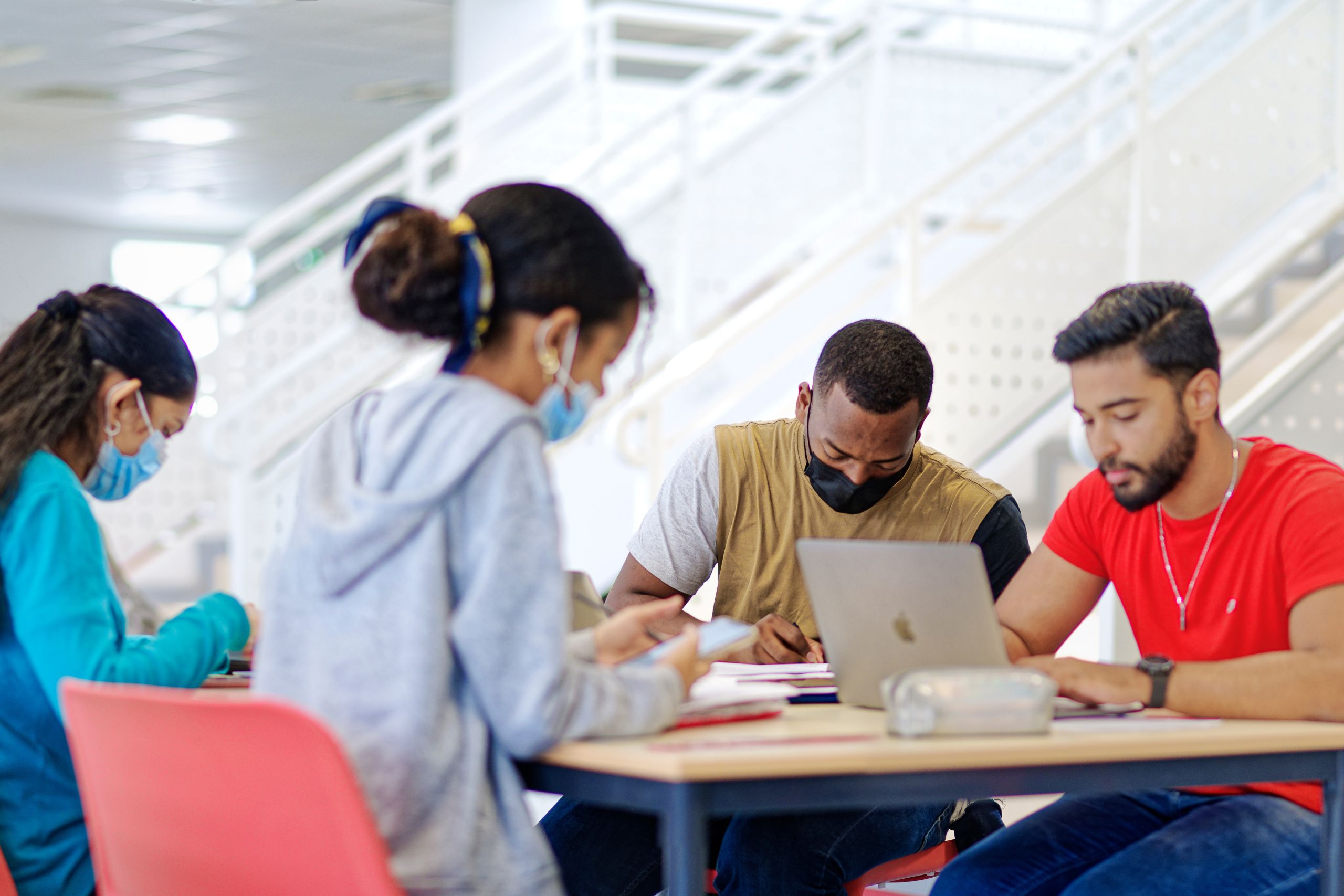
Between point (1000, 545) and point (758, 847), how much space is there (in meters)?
0.64

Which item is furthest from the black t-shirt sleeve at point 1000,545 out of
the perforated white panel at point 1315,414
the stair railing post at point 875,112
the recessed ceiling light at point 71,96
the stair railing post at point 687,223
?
the recessed ceiling light at point 71,96

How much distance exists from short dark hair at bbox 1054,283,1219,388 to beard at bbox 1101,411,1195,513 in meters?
0.06

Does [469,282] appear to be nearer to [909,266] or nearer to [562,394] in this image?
[562,394]

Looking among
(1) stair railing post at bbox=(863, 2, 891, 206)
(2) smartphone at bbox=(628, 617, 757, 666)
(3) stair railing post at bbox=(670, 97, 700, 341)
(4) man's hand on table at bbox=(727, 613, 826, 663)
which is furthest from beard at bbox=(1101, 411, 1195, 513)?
(1) stair railing post at bbox=(863, 2, 891, 206)

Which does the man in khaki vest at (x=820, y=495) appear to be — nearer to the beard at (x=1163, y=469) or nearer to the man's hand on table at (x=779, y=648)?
the man's hand on table at (x=779, y=648)

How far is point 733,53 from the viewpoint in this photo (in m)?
5.25

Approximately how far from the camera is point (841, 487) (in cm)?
216

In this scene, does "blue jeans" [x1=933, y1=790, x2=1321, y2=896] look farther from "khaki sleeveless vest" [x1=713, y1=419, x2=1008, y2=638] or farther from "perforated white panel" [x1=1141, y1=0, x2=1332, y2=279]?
"perforated white panel" [x1=1141, y1=0, x2=1332, y2=279]

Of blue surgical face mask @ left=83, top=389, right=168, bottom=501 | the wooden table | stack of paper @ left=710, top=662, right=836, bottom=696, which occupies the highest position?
blue surgical face mask @ left=83, top=389, right=168, bottom=501

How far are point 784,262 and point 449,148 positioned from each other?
1558 mm

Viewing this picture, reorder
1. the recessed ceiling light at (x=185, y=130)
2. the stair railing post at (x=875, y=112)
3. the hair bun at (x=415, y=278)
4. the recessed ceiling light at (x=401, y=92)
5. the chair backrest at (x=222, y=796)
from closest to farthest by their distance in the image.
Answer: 1. the chair backrest at (x=222, y=796)
2. the hair bun at (x=415, y=278)
3. the stair railing post at (x=875, y=112)
4. the recessed ceiling light at (x=401, y=92)
5. the recessed ceiling light at (x=185, y=130)

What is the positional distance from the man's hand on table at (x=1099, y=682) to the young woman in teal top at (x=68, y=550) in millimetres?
959

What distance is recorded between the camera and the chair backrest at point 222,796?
1087mm

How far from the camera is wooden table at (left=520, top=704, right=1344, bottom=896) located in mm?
1187
